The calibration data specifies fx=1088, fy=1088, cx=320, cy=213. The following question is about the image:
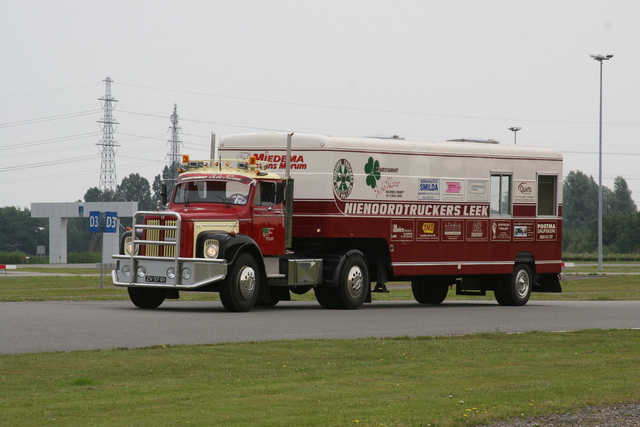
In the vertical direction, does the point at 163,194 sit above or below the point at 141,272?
above

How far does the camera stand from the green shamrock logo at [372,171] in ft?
77.3

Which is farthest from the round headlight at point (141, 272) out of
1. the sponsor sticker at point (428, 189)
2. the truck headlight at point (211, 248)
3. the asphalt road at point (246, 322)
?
the sponsor sticker at point (428, 189)

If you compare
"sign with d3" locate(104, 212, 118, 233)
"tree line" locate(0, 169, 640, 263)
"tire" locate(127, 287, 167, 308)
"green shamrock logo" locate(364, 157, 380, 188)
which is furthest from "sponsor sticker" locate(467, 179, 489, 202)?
"tree line" locate(0, 169, 640, 263)

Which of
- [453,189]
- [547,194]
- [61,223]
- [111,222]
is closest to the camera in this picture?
[453,189]

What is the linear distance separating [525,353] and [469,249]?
1114cm

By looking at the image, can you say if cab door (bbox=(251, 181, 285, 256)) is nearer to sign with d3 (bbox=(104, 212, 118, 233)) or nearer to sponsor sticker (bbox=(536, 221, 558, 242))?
sponsor sticker (bbox=(536, 221, 558, 242))

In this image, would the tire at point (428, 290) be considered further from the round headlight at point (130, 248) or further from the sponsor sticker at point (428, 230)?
the round headlight at point (130, 248)

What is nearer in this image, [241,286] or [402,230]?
[241,286]

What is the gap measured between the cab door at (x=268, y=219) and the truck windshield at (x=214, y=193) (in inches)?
11.8

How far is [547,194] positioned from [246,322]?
11.1 meters

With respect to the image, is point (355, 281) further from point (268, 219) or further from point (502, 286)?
point (502, 286)

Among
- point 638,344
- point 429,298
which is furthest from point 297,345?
point 429,298

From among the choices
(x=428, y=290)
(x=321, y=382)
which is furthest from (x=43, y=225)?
(x=321, y=382)

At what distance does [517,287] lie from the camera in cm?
2664
